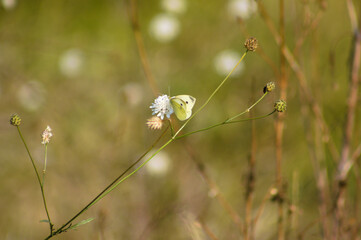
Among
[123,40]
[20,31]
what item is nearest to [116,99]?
[123,40]

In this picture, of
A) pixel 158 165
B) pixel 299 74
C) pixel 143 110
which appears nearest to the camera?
pixel 299 74

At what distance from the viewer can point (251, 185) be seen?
1.11 metres

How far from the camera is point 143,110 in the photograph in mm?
2164

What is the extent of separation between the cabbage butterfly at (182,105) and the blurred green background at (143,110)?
60 centimetres

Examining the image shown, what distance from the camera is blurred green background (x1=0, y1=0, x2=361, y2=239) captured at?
1761 mm

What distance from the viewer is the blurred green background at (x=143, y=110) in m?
→ 1.76

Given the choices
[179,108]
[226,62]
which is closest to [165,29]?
[226,62]

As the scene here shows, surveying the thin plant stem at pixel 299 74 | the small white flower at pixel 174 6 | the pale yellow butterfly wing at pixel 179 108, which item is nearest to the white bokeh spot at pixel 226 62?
the small white flower at pixel 174 6

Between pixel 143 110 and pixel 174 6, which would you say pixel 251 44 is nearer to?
pixel 143 110

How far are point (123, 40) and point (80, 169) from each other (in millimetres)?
1296

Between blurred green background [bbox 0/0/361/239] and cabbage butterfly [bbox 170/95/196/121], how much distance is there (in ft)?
1.97

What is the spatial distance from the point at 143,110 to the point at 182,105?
1.41 meters

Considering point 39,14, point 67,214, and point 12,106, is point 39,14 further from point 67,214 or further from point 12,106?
point 67,214

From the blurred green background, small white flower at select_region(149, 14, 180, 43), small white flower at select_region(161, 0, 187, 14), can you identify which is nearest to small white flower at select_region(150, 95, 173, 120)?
the blurred green background
